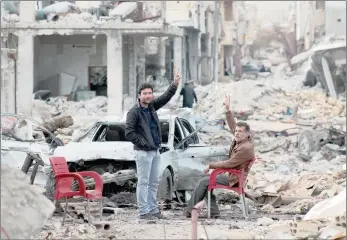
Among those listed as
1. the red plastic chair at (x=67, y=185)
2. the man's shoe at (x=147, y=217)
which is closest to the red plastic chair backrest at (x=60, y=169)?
the red plastic chair at (x=67, y=185)

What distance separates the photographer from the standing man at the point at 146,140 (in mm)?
11117

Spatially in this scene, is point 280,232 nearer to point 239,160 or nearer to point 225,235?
point 225,235

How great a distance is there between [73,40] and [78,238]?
99.6 ft

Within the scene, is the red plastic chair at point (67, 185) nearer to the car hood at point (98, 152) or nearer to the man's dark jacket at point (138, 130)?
the man's dark jacket at point (138, 130)

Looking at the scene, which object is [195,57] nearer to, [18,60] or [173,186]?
[18,60]

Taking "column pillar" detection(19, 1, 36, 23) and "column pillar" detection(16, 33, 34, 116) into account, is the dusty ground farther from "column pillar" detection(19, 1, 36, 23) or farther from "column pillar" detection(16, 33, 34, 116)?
"column pillar" detection(19, 1, 36, 23)

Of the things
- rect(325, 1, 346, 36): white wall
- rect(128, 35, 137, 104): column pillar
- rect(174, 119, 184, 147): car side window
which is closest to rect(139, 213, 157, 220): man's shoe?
rect(174, 119, 184, 147): car side window

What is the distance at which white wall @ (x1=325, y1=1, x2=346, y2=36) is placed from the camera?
54.2 meters

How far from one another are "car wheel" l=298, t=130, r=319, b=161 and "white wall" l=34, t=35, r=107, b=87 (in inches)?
590

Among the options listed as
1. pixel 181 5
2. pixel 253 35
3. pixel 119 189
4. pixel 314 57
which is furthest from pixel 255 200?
pixel 253 35

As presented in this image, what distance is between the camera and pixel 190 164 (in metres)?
14.4

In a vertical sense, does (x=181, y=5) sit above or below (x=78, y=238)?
above

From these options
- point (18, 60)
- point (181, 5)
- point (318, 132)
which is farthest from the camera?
point (181, 5)

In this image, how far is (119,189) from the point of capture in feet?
44.6
